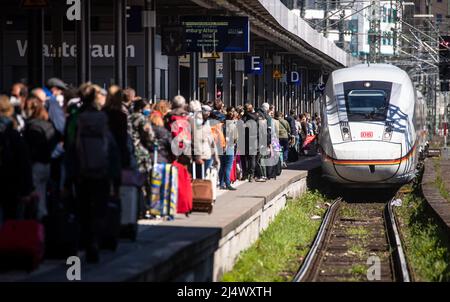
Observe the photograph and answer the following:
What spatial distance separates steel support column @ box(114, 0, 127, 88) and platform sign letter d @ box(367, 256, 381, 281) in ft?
22.8

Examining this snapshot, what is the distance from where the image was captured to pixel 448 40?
148ft

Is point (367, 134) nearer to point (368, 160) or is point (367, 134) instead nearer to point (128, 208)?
point (368, 160)

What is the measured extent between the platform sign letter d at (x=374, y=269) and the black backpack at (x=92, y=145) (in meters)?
5.72

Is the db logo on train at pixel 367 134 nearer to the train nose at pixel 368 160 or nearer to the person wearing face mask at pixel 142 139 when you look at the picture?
the train nose at pixel 368 160

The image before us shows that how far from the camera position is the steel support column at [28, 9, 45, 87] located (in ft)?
56.4

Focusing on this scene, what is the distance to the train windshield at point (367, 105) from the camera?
28555mm

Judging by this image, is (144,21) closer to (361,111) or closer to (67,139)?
(361,111)

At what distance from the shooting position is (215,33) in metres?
29.7

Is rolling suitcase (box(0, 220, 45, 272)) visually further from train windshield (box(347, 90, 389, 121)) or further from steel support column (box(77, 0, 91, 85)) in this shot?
train windshield (box(347, 90, 389, 121))

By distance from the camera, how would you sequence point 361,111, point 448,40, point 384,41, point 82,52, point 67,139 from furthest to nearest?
point 384,41
point 448,40
point 361,111
point 82,52
point 67,139

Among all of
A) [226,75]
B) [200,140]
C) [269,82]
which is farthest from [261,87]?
[200,140]

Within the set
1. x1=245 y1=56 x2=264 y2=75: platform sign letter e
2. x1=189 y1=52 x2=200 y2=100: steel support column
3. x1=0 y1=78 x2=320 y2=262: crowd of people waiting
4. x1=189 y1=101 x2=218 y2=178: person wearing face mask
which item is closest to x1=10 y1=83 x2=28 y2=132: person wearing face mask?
x1=0 y1=78 x2=320 y2=262: crowd of people waiting
